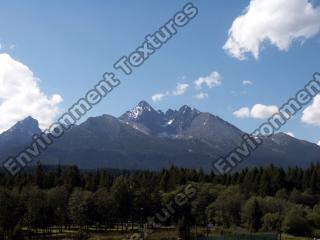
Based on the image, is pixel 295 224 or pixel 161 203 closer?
pixel 295 224

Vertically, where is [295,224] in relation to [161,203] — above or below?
below

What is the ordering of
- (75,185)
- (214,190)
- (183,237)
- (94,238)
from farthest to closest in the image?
(75,185)
(214,190)
(94,238)
(183,237)

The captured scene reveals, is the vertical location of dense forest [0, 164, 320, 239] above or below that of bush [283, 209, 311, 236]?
above

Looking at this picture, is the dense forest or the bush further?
the dense forest

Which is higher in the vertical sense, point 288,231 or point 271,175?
point 271,175

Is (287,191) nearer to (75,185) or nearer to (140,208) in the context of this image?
(140,208)

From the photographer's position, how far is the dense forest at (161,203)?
88375mm

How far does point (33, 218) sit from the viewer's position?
85750 mm

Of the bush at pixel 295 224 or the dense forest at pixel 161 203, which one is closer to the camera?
the bush at pixel 295 224

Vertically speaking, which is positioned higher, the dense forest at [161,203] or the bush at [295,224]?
the dense forest at [161,203]

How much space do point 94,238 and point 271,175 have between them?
2529 inches

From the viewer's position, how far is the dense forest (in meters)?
88.4

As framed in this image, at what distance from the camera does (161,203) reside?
105750mm

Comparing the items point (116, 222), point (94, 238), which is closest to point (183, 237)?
point (94, 238)
